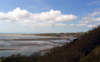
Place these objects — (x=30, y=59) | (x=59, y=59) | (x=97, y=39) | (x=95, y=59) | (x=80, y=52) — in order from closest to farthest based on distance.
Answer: (x=95, y=59) < (x=59, y=59) < (x=80, y=52) < (x=97, y=39) < (x=30, y=59)

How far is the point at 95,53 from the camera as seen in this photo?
11008mm

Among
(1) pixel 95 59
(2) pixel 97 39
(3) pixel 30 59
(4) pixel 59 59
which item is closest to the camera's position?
(1) pixel 95 59

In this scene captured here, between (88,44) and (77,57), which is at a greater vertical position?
(88,44)

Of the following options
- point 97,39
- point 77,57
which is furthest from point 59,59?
point 97,39

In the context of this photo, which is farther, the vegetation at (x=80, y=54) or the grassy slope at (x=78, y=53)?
the grassy slope at (x=78, y=53)

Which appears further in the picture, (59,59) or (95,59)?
(59,59)

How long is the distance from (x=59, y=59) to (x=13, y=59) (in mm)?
7012

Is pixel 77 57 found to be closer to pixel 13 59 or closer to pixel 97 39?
pixel 97 39

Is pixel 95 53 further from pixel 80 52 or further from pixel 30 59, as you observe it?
pixel 30 59

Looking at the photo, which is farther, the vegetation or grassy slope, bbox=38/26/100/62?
grassy slope, bbox=38/26/100/62

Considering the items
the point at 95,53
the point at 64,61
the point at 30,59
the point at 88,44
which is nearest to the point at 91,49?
the point at 88,44

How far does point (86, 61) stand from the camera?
411 inches

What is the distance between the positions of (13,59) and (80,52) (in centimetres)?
789

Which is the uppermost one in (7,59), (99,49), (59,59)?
(99,49)
